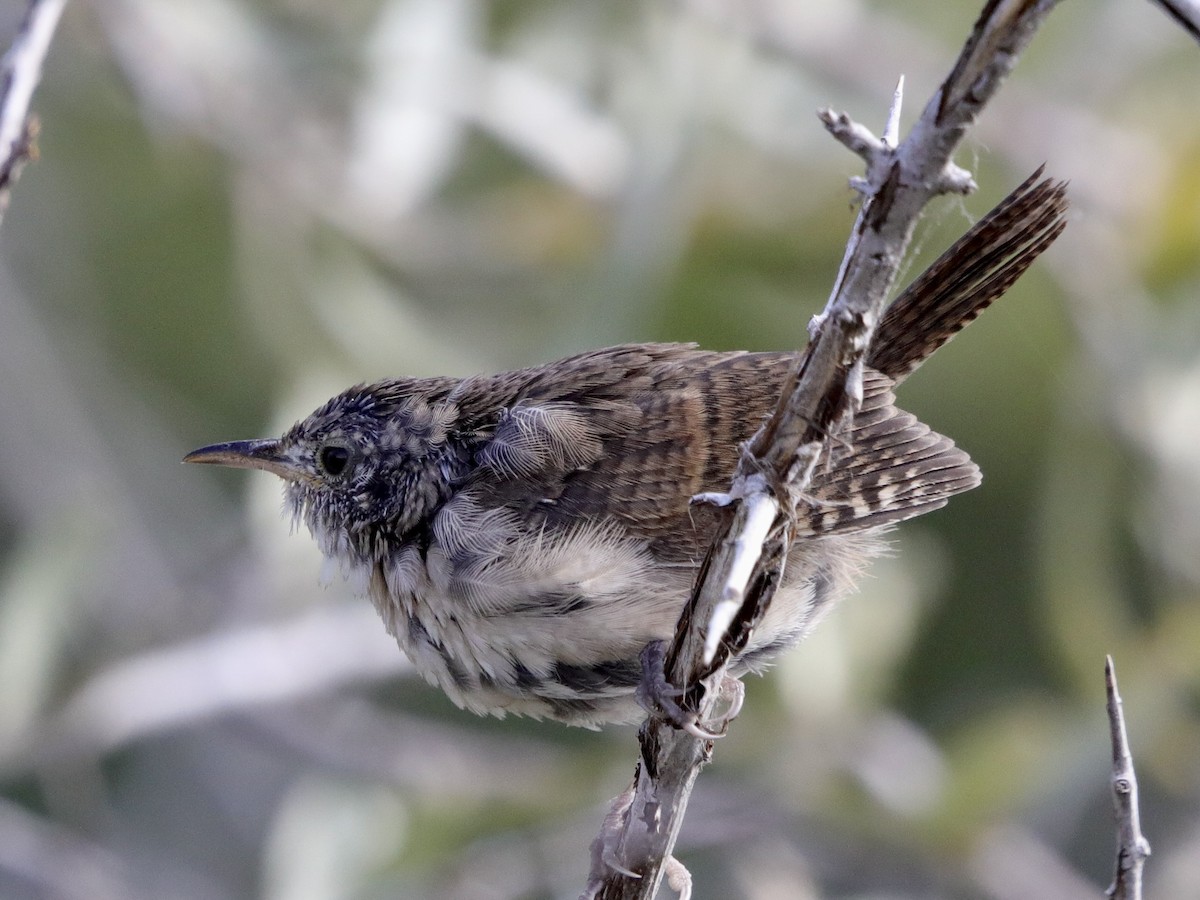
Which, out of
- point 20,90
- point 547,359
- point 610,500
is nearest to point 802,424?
point 610,500

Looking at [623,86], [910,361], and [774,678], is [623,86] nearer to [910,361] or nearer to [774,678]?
[774,678]

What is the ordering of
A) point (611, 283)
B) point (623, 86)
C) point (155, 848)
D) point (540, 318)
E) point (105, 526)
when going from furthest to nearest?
point (155, 848) < point (540, 318) < point (623, 86) < point (105, 526) < point (611, 283)

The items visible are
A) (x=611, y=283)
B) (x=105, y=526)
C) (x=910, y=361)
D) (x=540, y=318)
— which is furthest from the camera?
(x=540, y=318)

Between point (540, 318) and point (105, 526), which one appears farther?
point (540, 318)

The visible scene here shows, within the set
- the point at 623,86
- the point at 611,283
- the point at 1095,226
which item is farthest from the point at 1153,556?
the point at 623,86

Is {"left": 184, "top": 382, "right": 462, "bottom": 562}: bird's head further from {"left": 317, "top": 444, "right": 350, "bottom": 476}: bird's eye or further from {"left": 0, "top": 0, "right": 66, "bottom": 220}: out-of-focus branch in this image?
{"left": 0, "top": 0, "right": 66, "bottom": 220}: out-of-focus branch

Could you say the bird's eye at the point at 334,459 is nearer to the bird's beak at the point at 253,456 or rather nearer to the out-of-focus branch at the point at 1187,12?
the bird's beak at the point at 253,456

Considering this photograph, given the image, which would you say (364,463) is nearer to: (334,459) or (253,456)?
(334,459)
